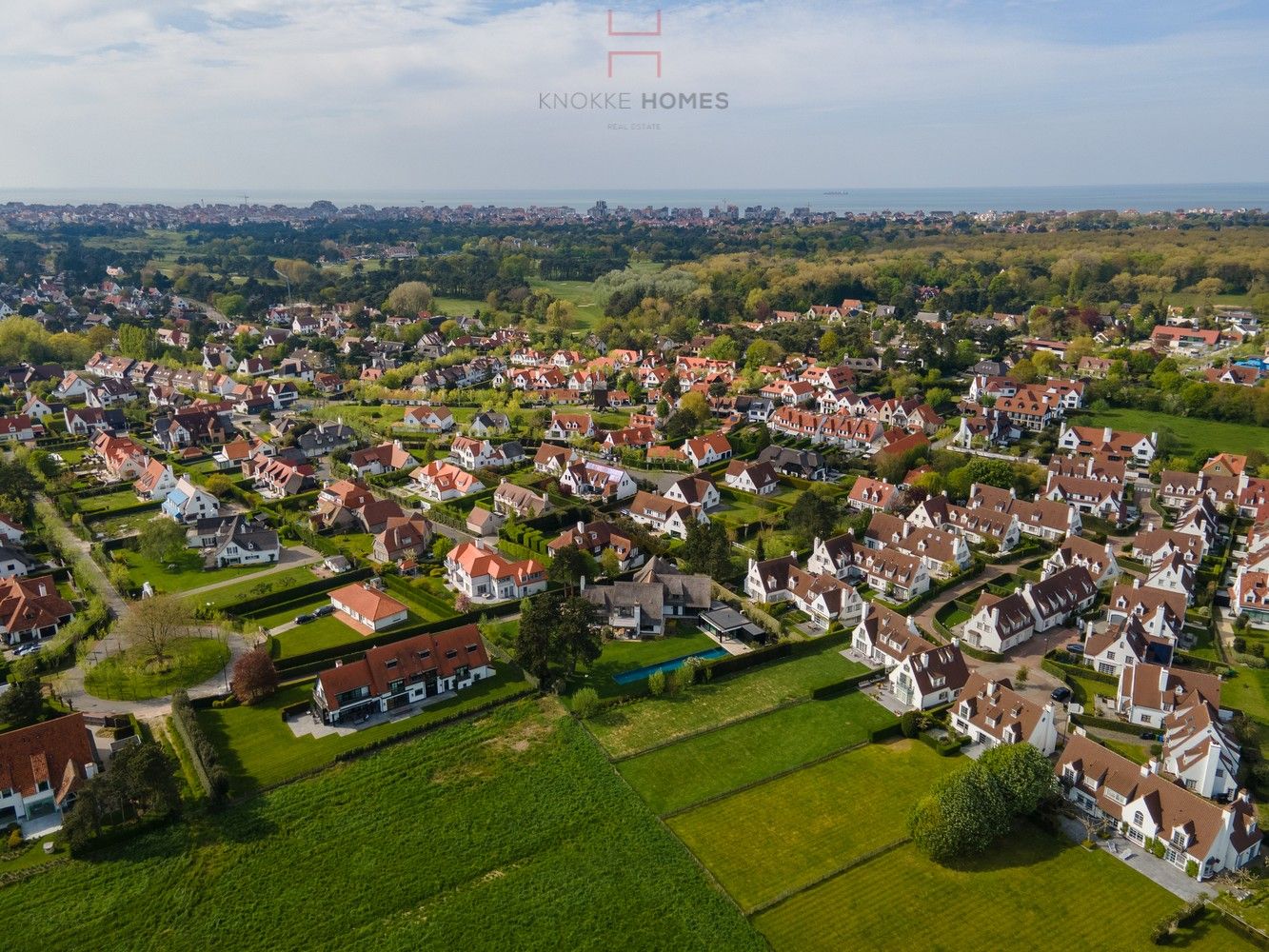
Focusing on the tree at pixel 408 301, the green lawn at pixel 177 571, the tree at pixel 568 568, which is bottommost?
the green lawn at pixel 177 571

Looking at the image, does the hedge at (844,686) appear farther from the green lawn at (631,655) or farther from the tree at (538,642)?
the tree at (538,642)

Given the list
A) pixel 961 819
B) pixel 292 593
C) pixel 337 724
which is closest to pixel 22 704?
pixel 337 724

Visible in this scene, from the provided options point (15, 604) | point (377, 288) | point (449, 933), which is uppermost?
point (377, 288)

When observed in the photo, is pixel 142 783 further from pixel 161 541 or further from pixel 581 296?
pixel 581 296

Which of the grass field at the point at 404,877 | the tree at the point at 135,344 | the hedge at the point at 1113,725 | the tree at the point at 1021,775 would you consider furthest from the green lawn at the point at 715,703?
the tree at the point at 135,344

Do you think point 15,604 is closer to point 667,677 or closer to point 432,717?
point 432,717

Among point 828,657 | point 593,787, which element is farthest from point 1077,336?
point 593,787
